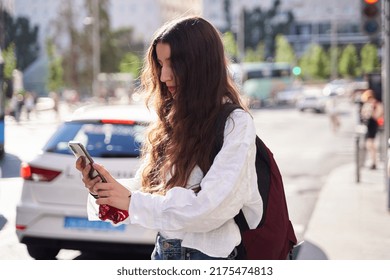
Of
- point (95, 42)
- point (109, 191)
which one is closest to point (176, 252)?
point (109, 191)

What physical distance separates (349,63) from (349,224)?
234 ft

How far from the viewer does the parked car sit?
5.00 metres

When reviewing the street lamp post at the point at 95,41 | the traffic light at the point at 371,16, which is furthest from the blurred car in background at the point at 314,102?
the traffic light at the point at 371,16

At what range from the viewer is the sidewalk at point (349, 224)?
588cm

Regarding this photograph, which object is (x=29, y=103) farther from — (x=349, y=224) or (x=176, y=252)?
(x=176, y=252)

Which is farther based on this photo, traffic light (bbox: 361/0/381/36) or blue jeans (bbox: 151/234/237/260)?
traffic light (bbox: 361/0/381/36)

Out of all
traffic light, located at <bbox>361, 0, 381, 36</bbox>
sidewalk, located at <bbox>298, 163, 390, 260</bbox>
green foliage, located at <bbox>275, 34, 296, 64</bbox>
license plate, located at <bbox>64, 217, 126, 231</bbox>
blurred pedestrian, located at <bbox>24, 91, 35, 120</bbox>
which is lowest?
green foliage, located at <bbox>275, 34, 296, 64</bbox>

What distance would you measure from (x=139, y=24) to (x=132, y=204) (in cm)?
7071

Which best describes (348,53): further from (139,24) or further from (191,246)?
(191,246)

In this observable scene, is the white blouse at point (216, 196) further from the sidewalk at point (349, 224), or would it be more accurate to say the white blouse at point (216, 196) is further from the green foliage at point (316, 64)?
the green foliage at point (316, 64)

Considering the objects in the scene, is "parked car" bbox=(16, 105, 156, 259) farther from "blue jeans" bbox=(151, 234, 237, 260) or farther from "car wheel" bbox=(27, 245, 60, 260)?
"blue jeans" bbox=(151, 234, 237, 260)

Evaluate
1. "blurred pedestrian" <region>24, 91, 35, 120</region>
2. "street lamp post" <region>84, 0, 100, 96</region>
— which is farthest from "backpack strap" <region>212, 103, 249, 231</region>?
"street lamp post" <region>84, 0, 100, 96</region>

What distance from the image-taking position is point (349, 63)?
3027 inches

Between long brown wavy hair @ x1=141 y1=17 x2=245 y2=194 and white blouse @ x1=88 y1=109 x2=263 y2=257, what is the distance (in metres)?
0.06
